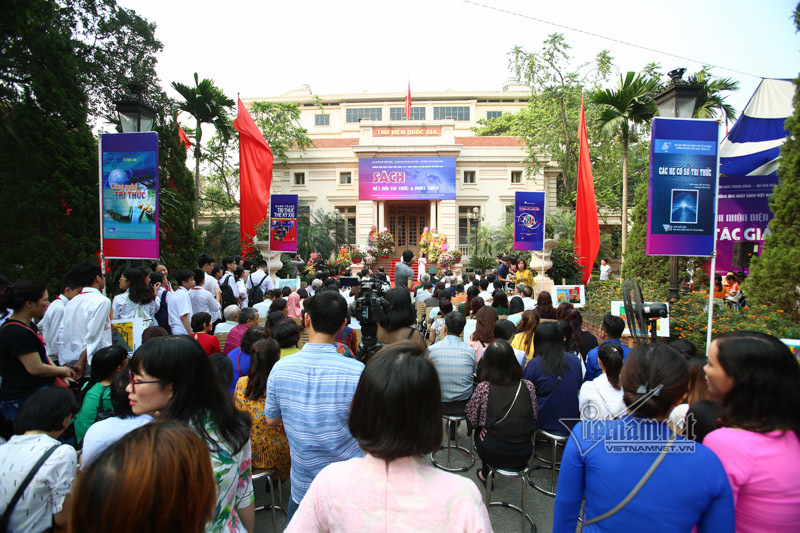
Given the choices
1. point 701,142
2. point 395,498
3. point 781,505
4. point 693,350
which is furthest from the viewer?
point 701,142

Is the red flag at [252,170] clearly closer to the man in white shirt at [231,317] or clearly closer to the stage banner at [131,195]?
the stage banner at [131,195]

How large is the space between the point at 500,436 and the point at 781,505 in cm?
164

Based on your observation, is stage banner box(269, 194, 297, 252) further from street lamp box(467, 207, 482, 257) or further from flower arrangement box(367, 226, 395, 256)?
street lamp box(467, 207, 482, 257)

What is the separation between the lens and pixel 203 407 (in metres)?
1.69

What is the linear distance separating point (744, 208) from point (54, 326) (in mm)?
11776

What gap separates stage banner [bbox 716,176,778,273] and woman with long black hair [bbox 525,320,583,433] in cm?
778

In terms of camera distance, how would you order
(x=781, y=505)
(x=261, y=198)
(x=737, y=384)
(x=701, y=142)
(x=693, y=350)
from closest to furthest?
1. (x=781, y=505)
2. (x=737, y=384)
3. (x=693, y=350)
4. (x=701, y=142)
5. (x=261, y=198)

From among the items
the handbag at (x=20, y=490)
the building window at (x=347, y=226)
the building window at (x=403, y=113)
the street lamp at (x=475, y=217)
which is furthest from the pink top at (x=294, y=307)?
the building window at (x=403, y=113)

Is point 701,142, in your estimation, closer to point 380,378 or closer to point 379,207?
point 380,378

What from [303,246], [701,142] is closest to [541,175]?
[303,246]

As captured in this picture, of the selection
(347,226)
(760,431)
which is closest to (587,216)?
(760,431)

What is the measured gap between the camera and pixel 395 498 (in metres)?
1.14

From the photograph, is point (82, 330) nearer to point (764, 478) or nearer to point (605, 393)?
point (605, 393)

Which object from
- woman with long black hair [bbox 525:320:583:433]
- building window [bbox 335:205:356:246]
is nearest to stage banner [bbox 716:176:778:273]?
woman with long black hair [bbox 525:320:583:433]
